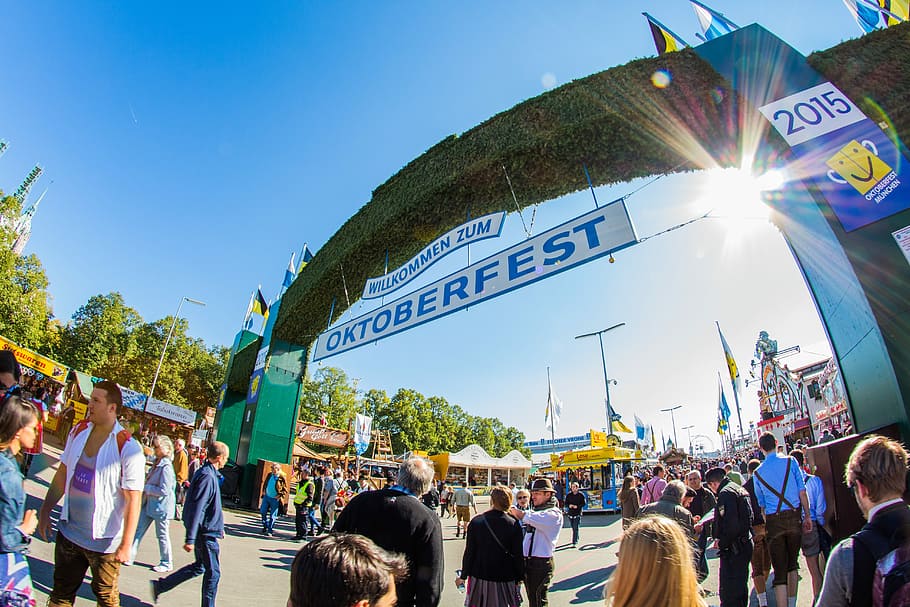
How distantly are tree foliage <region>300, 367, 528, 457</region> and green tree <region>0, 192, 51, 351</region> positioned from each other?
1885cm

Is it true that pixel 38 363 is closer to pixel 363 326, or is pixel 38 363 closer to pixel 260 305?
pixel 260 305

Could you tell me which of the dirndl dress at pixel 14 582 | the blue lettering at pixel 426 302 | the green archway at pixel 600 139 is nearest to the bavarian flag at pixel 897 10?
the green archway at pixel 600 139

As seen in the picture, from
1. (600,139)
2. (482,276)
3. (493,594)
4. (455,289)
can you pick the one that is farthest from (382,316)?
(493,594)

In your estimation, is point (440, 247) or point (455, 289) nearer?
point (455, 289)

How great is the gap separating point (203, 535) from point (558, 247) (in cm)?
524

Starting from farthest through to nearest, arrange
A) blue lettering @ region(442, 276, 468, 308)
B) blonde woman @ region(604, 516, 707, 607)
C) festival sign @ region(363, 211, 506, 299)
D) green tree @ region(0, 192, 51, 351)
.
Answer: green tree @ region(0, 192, 51, 351) → festival sign @ region(363, 211, 506, 299) → blue lettering @ region(442, 276, 468, 308) → blonde woman @ region(604, 516, 707, 607)

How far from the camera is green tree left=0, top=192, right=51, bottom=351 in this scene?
23.0m

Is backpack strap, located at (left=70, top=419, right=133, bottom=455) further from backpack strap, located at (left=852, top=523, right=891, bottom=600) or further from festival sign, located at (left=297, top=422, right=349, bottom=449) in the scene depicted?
festival sign, located at (left=297, top=422, right=349, bottom=449)

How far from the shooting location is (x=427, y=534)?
10.1 ft

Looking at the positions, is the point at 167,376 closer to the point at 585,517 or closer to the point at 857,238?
the point at 585,517

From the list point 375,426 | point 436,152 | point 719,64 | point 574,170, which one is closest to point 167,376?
point 375,426

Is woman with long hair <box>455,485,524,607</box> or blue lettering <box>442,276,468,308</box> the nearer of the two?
woman with long hair <box>455,485,524,607</box>

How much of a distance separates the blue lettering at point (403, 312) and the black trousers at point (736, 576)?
17.4ft

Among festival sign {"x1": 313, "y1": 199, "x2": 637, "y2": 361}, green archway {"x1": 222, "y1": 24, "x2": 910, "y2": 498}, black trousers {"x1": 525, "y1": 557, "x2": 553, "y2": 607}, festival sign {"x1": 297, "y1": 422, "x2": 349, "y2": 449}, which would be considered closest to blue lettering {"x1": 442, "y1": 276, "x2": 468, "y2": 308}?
festival sign {"x1": 313, "y1": 199, "x2": 637, "y2": 361}
